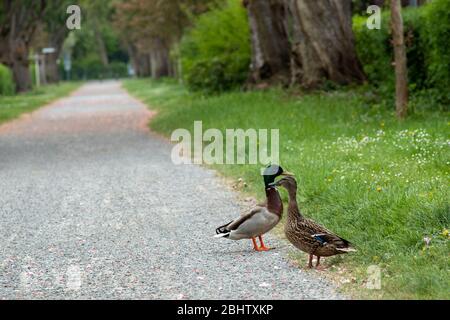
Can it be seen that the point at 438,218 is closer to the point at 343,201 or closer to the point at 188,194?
the point at 343,201

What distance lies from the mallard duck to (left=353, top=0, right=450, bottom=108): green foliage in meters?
8.35

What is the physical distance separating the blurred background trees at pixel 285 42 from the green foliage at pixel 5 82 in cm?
9

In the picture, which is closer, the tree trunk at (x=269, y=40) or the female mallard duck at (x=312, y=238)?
the female mallard duck at (x=312, y=238)

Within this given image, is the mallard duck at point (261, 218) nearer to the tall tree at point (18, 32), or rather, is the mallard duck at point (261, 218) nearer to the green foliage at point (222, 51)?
the green foliage at point (222, 51)

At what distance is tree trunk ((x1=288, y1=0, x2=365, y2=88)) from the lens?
2180 cm

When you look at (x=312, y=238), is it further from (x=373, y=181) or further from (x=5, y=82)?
(x=5, y=82)

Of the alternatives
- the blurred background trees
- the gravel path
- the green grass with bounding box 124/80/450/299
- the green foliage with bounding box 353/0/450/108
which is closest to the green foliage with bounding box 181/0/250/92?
the blurred background trees

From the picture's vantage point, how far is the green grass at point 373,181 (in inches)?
261

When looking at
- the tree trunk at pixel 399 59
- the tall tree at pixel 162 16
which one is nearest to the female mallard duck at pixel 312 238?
the tree trunk at pixel 399 59

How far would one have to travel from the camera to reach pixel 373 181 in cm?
944

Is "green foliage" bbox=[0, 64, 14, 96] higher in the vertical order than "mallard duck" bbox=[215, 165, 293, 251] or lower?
lower

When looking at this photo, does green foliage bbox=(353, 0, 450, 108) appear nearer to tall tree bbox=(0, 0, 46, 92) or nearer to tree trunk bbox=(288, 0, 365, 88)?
tree trunk bbox=(288, 0, 365, 88)
